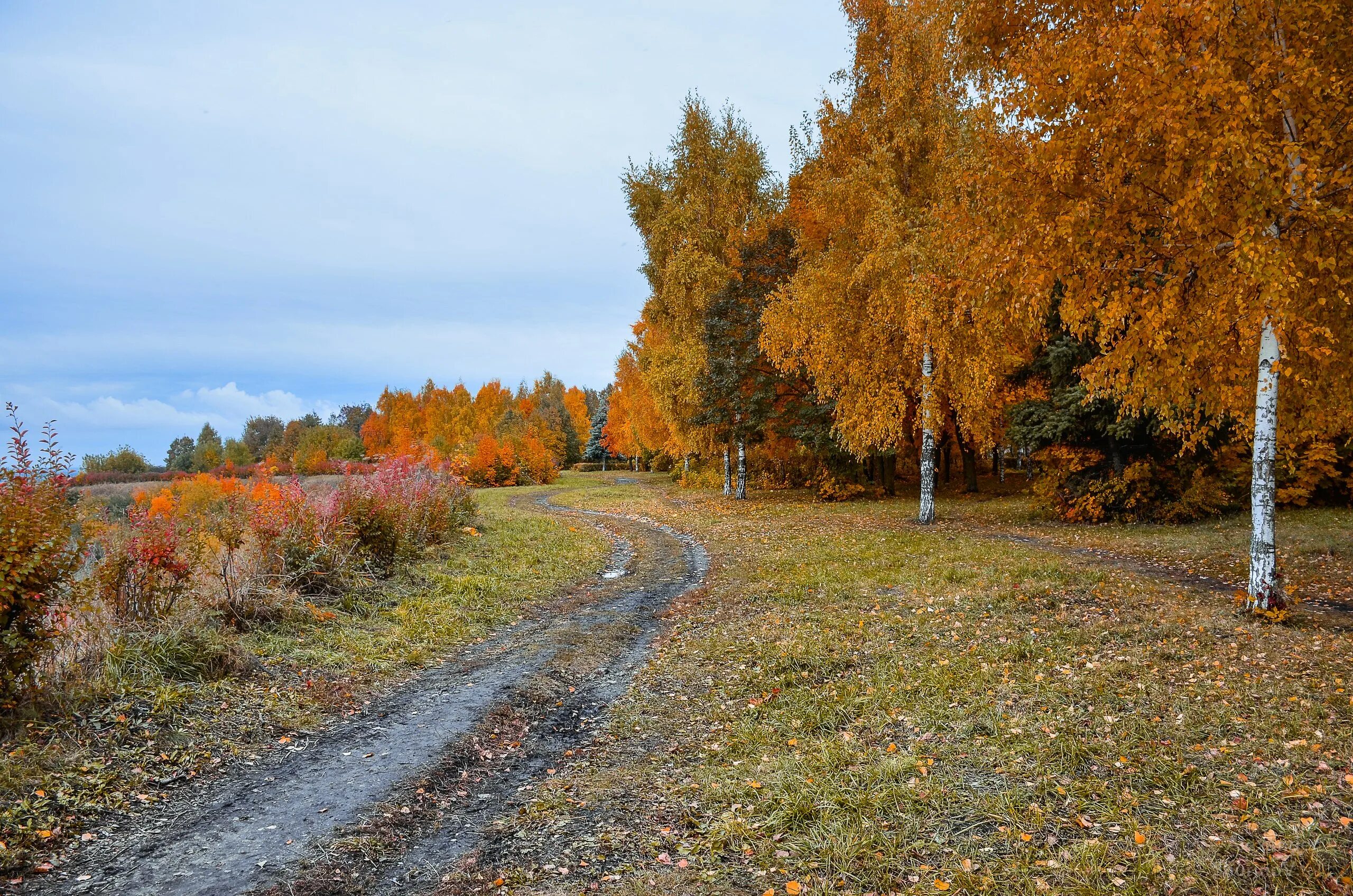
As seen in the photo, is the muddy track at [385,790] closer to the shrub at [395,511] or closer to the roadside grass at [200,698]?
the roadside grass at [200,698]

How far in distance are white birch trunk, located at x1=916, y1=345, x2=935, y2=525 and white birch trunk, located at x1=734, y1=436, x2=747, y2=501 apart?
8.67 m

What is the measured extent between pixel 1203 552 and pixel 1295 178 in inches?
327

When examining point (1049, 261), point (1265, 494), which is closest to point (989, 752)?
point (1265, 494)

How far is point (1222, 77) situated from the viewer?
7926 mm

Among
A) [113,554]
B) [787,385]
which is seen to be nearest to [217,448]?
[787,385]

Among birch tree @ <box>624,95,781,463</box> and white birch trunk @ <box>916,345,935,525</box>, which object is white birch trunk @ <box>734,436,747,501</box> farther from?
white birch trunk @ <box>916,345,935,525</box>

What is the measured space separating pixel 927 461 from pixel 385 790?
16.9 m

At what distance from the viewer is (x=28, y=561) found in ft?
19.5

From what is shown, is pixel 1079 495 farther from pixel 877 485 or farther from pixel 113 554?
pixel 113 554

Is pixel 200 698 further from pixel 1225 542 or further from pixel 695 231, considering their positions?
pixel 695 231

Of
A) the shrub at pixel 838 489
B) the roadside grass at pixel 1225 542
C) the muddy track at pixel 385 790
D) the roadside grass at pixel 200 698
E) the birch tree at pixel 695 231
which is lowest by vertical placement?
the muddy track at pixel 385 790

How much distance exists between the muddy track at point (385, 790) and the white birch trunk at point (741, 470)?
17.9 meters

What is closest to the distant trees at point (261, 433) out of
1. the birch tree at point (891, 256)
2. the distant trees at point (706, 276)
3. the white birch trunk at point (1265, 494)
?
the distant trees at point (706, 276)

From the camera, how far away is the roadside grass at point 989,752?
432 centimetres
